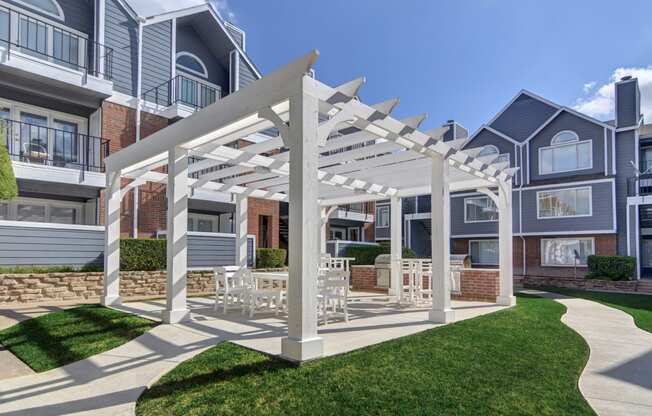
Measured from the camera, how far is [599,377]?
5.07 meters

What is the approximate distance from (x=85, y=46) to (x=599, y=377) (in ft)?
50.6

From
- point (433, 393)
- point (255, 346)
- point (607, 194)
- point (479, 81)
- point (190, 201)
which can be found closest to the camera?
point (433, 393)

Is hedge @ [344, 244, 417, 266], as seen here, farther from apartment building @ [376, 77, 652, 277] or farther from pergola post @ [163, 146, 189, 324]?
pergola post @ [163, 146, 189, 324]

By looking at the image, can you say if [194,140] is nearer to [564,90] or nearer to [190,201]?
[190,201]

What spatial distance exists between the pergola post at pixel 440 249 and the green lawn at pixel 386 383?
4.45ft

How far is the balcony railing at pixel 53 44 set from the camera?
12242 mm

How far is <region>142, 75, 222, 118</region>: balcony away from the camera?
1497cm

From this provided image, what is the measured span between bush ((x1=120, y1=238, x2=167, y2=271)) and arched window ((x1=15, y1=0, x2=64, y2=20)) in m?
7.37

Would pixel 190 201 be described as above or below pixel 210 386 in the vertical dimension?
above

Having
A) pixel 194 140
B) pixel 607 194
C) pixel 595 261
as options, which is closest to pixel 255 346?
pixel 194 140

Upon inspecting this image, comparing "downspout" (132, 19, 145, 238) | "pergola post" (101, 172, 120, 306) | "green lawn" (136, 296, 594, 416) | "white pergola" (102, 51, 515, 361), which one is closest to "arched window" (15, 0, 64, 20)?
"downspout" (132, 19, 145, 238)

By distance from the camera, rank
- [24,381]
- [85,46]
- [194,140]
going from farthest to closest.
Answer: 1. [85,46]
2. [194,140]
3. [24,381]

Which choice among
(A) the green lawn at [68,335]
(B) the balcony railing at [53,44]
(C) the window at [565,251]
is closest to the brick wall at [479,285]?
(A) the green lawn at [68,335]

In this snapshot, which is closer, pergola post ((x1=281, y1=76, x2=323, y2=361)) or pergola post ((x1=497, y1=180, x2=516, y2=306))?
pergola post ((x1=281, y1=76, x2=323, y2=361))
